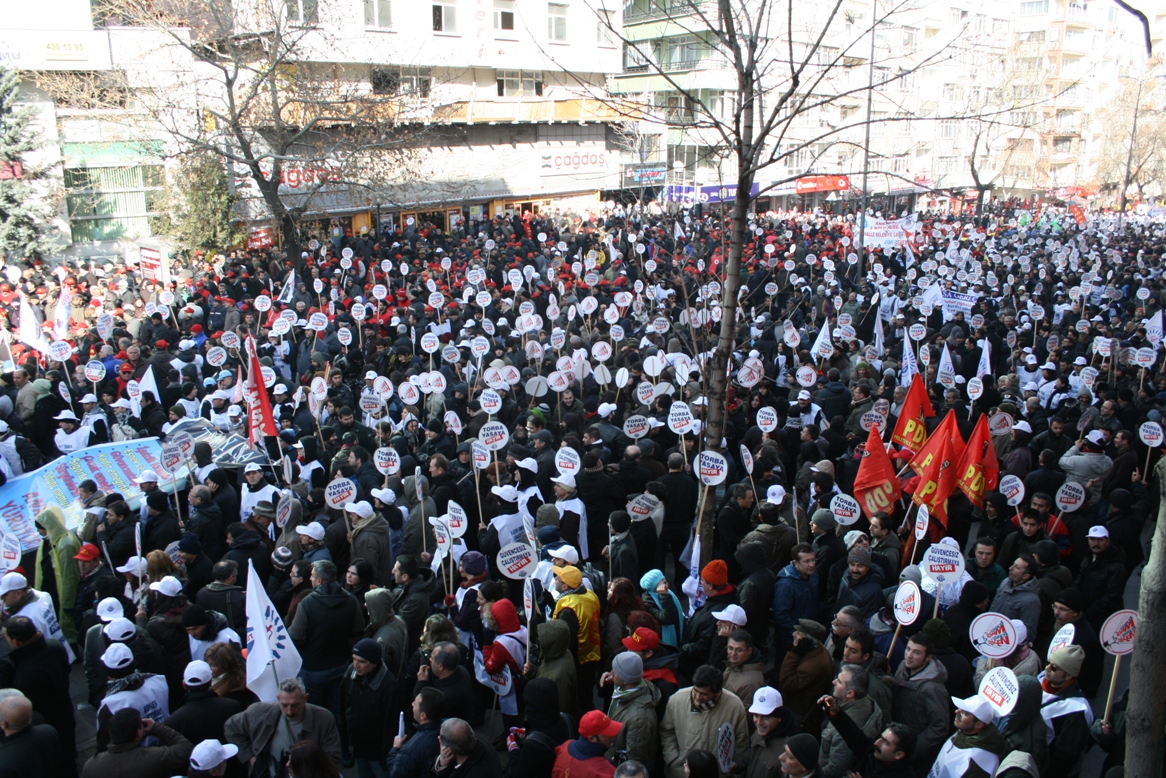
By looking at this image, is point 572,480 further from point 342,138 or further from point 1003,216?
point 1003,216

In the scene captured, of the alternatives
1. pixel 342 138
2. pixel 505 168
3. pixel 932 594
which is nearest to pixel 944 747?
pixel 932 594

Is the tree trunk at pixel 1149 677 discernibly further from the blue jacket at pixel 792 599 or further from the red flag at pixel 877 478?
the red flag at pixel 877 478

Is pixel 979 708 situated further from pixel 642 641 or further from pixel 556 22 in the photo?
pixel 556 22

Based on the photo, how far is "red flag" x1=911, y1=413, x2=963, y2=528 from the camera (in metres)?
7.62

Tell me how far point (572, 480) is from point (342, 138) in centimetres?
1804

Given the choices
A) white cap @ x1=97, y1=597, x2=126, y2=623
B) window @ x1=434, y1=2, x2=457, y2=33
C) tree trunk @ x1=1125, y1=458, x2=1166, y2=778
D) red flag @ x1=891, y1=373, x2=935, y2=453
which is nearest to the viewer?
tree trunk @ x1=1125, y1=458, x2=1166, y2=778

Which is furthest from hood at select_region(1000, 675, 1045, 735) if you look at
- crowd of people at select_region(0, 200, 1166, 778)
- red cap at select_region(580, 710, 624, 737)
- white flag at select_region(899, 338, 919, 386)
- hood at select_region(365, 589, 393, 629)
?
white flag at select_region(899, 338, 919, 386)

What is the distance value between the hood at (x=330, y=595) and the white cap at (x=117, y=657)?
1.15 m

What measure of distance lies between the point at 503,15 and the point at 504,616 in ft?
119

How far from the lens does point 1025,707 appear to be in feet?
15.1

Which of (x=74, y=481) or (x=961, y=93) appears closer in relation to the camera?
(x=74, y=481)

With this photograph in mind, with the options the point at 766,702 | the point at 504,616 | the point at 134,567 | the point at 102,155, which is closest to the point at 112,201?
the point at 102,155

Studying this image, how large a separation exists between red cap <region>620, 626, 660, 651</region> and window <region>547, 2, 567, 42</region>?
38448mm

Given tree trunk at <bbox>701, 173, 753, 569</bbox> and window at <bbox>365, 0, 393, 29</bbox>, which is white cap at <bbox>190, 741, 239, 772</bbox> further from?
window at <bbox>365, 0, 393, 29</bbox>
